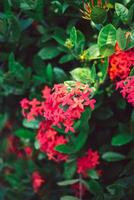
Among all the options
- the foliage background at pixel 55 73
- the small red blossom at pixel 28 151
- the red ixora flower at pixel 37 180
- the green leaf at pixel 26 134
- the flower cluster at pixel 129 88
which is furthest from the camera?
the small red blossom at pixel 28 151

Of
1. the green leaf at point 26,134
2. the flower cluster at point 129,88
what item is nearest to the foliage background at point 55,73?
the green leaf at point 26,134

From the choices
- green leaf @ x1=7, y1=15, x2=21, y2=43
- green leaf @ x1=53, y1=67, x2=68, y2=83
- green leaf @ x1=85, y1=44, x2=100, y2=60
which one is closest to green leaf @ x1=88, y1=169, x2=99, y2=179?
green leaf @ x1=53, y1=67, x2=68, y2=83

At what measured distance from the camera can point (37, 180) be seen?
82.0 inches

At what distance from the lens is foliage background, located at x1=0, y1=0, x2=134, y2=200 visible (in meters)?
1.68

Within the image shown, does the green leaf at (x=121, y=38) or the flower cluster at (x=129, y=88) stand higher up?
the green leaf at (x=121, y=38)

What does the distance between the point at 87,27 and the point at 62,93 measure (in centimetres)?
52

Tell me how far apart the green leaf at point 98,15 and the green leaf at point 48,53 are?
0.37m

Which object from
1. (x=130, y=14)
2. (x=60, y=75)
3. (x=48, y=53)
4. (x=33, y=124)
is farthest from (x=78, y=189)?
(x=130, y=14)

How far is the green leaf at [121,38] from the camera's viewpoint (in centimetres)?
145

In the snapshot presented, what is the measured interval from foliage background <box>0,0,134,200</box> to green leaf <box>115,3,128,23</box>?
0.05ft

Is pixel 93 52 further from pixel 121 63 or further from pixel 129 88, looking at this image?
pixel 129 88

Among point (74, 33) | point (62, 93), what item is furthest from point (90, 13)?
point (62, 93)

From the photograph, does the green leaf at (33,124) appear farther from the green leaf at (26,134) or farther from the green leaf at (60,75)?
the green leaf at (60,75)

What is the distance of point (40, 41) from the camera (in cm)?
192
